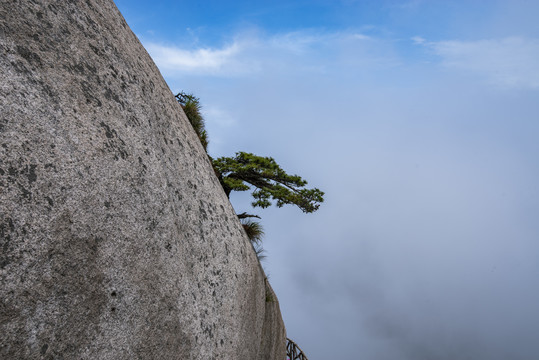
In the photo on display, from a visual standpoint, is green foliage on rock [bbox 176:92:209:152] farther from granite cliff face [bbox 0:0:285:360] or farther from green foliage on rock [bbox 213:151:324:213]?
Result: granite cliff face [bbox 0:0:285:360]

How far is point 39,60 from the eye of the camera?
14.7 feet

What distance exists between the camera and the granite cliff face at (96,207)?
3.84m

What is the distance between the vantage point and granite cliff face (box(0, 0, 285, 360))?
3.84 meters

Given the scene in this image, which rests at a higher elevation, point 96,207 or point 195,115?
point 195,115

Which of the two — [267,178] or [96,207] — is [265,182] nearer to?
[267,178]

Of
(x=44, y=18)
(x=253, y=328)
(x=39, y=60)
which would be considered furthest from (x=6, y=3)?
(x=253, y=328)

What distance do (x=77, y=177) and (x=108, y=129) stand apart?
3.05 ft

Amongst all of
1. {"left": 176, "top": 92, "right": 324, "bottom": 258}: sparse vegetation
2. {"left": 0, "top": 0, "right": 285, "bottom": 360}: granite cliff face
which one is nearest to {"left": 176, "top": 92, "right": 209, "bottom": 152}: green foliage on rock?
{"left": 176, "top": 92, "right": 324, "bottom": 258}: sparse vegetation

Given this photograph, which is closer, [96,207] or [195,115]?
[96,207]

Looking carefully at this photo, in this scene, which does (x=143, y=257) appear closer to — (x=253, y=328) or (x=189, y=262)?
(x=189, y=262)

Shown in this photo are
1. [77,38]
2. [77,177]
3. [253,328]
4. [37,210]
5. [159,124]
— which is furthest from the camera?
[253,328]

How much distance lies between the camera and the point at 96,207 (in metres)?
4.44

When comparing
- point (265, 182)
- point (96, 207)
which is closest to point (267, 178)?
point (265, 182)

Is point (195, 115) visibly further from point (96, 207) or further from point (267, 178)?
point (96, 207)
